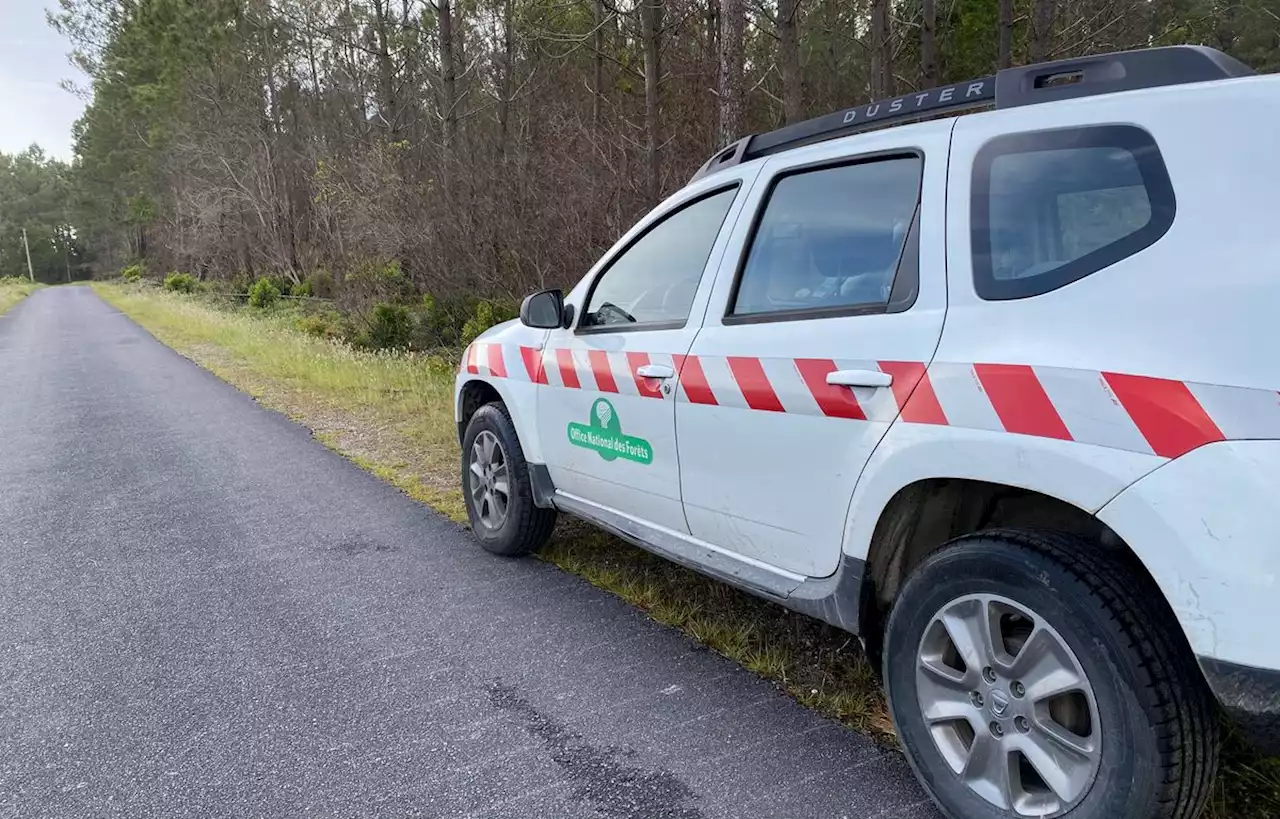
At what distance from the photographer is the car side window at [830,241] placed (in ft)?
8.54

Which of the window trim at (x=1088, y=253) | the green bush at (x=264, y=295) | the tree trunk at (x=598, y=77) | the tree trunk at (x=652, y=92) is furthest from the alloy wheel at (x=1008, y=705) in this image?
the green bush at (x=264, y=295)

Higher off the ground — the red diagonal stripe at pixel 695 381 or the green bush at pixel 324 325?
the red diagonal stripe at pixel 695 381

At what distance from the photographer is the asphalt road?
8.53ft

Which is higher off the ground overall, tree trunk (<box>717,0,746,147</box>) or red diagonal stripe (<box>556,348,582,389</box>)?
tree trunk (<box>717,0,746,147</box>)

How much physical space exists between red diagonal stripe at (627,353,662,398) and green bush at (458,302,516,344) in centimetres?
967

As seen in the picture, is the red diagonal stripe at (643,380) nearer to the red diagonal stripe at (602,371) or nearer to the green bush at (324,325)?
the red diagonal stripe at (602,371)

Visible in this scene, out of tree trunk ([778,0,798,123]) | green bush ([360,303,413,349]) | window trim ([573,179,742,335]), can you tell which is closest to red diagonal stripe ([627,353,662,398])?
window trim ([573,179,742,335])

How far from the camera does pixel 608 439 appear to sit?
3.64 metres

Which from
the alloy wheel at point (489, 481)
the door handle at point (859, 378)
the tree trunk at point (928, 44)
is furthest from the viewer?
the tree trunk at point (928, 44)

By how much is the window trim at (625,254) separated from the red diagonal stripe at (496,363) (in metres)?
0.69

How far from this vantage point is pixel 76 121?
55.4m

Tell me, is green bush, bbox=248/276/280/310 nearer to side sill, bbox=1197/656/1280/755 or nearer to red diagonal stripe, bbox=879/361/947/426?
red diagonal stripe, bbox=879/361/947/426

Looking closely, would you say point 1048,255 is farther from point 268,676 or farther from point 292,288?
point 292,288

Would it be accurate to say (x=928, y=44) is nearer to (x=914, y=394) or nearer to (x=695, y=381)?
(x=695, y=381)
